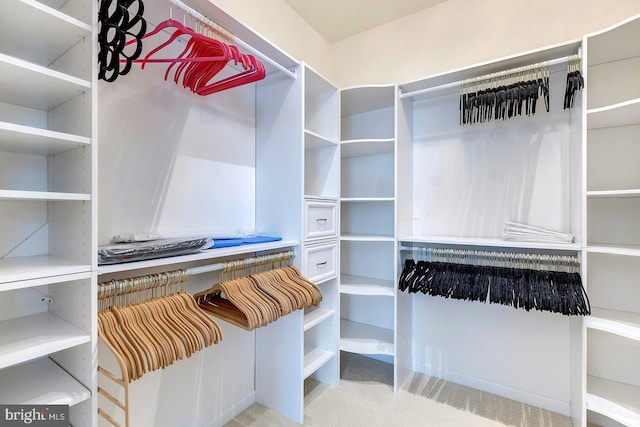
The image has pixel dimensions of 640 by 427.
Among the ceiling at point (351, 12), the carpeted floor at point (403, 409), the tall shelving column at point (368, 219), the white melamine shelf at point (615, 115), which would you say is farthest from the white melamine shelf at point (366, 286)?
the ceiling at point (351, 12)

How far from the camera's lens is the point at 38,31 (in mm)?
978

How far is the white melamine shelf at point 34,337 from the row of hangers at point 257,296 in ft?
1.79

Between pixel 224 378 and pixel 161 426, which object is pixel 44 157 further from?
pixel 224 378

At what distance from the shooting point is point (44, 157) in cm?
119

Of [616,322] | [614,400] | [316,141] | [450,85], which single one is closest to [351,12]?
[450,85]

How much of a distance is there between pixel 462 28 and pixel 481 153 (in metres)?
0.96

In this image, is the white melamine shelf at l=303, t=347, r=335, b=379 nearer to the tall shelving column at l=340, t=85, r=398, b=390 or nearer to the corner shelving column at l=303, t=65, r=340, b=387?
the corner shelving column at l=303, t=65, r=340, b=387

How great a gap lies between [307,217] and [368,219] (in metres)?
0.89

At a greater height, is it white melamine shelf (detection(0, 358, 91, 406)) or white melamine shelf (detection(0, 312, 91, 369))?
white melamine shelf (detection(0, 312, 91, 369))

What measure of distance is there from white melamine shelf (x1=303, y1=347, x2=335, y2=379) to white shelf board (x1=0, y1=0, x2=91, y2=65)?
2.00m

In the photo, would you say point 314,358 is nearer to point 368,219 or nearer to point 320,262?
point 320,262

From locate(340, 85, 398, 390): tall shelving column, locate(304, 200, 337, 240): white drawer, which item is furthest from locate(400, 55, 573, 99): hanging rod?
locate(304, 200, 337, 240): white drawer

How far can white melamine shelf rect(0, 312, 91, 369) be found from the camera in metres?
0.85

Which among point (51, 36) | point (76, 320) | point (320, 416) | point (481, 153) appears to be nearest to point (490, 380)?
point (320, 416)
